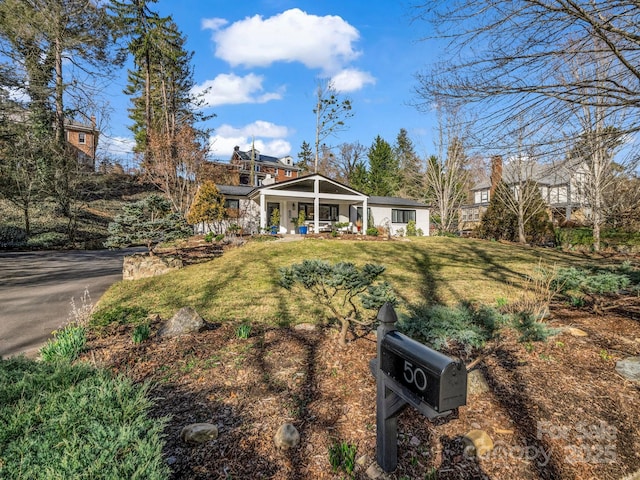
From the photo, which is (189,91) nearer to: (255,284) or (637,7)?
(255,284)

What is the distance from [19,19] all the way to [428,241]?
19.3m

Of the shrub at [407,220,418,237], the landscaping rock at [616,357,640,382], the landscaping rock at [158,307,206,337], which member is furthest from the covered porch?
the landscaping rock at [616,357,640,382]

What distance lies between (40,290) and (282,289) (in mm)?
5770

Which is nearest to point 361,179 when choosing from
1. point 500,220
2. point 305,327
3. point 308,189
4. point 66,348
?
point 308,189

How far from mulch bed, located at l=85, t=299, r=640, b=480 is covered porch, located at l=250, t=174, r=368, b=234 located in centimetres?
1427

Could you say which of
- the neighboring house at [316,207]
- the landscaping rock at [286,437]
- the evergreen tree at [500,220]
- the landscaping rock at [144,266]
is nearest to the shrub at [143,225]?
the landscaping rock at [144,266]

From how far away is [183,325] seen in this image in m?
4.21

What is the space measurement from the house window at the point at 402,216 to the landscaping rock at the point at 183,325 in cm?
2089

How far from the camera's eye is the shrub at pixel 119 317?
15.1 feet

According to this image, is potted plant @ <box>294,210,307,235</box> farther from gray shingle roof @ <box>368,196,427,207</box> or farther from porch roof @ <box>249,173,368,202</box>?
gray shingle roof @ <box>368,196,427,207</box>

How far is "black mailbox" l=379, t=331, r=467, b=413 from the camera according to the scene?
116 centimetres

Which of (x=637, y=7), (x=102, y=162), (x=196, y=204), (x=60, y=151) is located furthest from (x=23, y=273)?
(x=102, y=162)

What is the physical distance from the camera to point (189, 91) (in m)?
29.2

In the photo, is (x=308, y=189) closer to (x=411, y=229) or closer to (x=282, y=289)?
(x=411, y=229)
